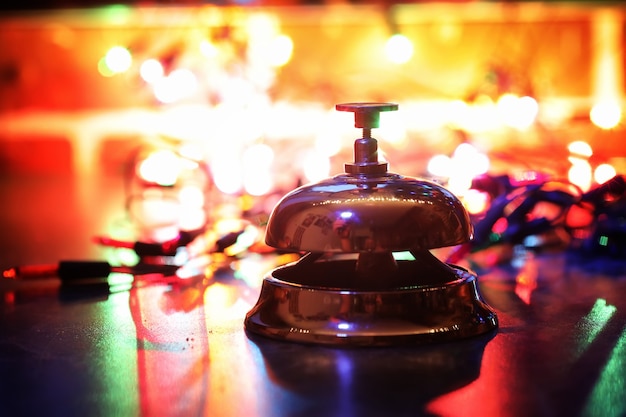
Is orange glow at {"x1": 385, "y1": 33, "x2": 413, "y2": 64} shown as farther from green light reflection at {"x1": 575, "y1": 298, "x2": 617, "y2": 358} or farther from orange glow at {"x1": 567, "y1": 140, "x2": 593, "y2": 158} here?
green light reflection at {"x1": 575, "y1": 298, "x2": 617, "y2": 358}

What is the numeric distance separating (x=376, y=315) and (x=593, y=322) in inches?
7.6

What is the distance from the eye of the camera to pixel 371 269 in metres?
0.69

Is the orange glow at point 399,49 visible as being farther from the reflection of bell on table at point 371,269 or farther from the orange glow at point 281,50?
the reflection of bell on table at point 371,269

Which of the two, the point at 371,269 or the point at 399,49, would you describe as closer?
the point at 371,269

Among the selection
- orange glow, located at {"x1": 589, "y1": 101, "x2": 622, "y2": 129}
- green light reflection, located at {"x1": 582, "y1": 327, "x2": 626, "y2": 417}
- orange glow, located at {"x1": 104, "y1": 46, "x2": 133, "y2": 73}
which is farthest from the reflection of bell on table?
orange glow, located at {"x1": 104, "y1": 46, "x2": 133, "y2": 73}

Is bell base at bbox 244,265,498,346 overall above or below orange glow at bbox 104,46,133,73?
below

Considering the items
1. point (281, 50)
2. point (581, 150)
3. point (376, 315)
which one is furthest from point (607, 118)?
point (281, 50)

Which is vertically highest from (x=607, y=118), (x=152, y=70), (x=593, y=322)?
(x=152, y=70)

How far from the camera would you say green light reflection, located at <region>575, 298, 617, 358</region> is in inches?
24.5

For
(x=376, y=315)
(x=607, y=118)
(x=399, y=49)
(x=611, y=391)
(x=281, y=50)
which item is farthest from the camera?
(x=399, y=49)

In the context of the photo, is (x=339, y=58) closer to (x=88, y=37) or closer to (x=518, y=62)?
(x=518, y=62)

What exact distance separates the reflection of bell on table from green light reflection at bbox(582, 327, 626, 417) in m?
0.11

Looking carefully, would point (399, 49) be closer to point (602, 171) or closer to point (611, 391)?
point (602, 171)

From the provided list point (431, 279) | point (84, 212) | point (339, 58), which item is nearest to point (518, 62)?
point (339, 58)
